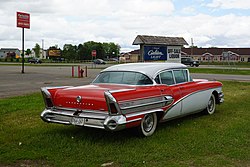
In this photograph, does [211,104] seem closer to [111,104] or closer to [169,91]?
[169,91]

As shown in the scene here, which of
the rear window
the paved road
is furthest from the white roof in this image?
the paved road

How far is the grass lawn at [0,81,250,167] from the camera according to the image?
4969 mm

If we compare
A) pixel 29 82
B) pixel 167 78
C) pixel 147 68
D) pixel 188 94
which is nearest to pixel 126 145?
pixel 147 68

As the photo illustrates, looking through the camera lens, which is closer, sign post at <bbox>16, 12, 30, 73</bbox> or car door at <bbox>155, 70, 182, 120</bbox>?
car door at <bbox>155, 70, 182, 120</bbox>

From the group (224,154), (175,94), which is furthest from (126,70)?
(224,154)

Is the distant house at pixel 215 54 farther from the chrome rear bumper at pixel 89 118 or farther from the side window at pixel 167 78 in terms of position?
the chrome rear bumper at pixel 89 118

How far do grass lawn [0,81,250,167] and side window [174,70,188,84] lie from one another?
0.98 m

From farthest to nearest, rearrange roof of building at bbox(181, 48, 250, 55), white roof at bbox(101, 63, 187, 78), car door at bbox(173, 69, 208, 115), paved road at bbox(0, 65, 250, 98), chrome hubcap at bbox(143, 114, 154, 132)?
roof of building at bbox(181, 48, 250, 55)
paved road at bbox(0, 65, 250, 98)
car door at bbox(173, 69, 208, 115)
white roof at bbox(101, 63, 187, 78)
chrome hubcap at bbox(143, 114, 154, 132)

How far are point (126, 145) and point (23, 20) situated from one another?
2748 cm

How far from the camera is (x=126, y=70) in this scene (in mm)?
7000

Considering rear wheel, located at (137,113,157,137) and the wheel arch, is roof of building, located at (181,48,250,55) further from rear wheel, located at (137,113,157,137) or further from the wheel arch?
rear wheel, located at (137,113,157,137)

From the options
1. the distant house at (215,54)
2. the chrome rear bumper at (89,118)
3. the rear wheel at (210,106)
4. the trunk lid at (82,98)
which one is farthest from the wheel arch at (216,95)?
the distant house at (215,54)

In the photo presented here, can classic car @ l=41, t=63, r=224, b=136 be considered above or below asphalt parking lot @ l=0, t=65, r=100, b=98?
above

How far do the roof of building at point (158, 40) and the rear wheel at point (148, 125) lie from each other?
57.3 feet
